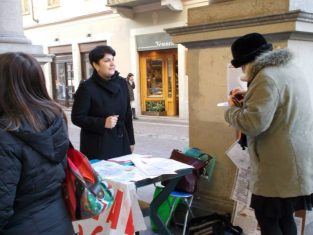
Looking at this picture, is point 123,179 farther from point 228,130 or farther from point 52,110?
point 228,130

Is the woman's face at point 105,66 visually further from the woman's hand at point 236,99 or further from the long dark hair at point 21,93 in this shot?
the long dark hair at point 21,93

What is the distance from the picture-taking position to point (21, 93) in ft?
6.18

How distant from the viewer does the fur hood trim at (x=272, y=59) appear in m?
2.46

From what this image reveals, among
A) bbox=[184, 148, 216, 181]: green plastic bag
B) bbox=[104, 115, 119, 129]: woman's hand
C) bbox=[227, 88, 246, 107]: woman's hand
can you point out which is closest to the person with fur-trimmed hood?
bbox=[227, 88, 246, 107]: woman's hand

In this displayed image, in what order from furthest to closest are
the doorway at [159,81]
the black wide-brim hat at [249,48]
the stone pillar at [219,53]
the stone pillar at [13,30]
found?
1. the doorway at [159,81]
2. the stone pillar at [13,30]
3. the stone pillar at [219,53]
4. the black wide-brim hat at [249,48]

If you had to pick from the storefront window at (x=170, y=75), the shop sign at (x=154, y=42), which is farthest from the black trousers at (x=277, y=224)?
the storefront window at (x=170, y=75)

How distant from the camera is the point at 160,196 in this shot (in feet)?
10.3

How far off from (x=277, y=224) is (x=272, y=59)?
3.34 ft

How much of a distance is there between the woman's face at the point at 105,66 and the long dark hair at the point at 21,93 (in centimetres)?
149

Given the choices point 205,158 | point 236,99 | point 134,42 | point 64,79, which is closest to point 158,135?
point 134,42

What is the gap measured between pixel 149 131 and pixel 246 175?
8319 mm

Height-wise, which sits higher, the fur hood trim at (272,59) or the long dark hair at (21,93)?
the fur hood trim at (272,59)

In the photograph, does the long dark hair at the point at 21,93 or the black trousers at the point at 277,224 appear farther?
the black trousers at the point at 277,224

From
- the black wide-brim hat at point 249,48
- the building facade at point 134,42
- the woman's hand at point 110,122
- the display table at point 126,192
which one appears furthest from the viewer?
the building facade at point 134,42
